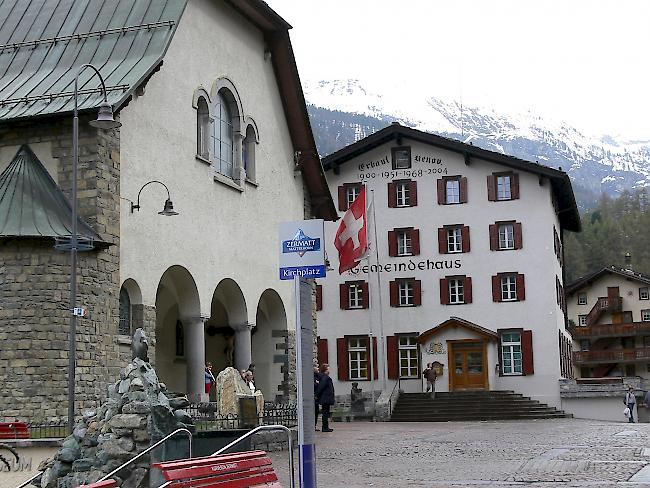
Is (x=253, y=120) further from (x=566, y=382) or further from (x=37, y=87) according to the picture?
(x=566, y=382)

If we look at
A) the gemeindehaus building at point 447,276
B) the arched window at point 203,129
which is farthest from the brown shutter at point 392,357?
the arched window at point 203,129

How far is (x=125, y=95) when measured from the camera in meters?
21.2

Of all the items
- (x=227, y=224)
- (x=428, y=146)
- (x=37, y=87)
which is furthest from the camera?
(x=428, y=146)

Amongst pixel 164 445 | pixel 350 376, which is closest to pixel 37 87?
pixel 164 445

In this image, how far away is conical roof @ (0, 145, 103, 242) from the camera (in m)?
20.4

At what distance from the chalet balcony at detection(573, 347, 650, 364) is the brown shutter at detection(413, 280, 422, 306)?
32.5 metres

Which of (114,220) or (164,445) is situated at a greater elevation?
(114,220)

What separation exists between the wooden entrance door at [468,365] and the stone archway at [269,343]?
1659cm

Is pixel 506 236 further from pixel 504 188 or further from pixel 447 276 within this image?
pixel 447 276

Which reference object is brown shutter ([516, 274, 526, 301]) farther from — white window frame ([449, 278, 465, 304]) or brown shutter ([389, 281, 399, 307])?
brown shutter ([389, 281, 399, 307])

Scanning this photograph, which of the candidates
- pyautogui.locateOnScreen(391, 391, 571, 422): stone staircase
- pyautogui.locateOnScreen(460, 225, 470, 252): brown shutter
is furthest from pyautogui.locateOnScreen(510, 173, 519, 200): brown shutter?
pyautogui.locateOnScreen(391, 391, 571, 422): stone staircase

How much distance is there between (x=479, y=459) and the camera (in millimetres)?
18000

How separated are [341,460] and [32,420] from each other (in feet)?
19.8

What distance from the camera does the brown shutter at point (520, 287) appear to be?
4566 centimetres
